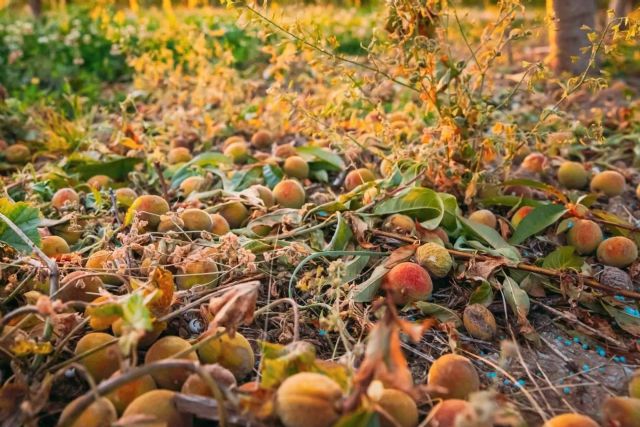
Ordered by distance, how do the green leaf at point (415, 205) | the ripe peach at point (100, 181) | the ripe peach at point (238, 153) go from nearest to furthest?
1. the green leaf at point (415, 205)
2. the ripe peach at point (100, 181)
3. the ripe peach at point (238, 153)

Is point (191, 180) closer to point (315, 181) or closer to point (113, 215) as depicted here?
point (113, 215)

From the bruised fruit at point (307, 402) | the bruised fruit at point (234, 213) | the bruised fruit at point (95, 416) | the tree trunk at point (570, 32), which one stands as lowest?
the bruised fruit at point (234, 213)

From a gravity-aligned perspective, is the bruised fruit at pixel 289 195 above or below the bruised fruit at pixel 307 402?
below

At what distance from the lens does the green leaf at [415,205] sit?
1.94 meters

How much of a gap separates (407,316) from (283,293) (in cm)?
34

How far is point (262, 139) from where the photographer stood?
2938mm

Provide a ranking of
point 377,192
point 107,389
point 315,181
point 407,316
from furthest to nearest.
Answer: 1. point 315,181
2. point 377,192
3. point 407,316
4. point 107,389

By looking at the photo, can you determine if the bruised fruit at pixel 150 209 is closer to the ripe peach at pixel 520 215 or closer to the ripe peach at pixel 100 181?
the ripe peach at pixel 100 181

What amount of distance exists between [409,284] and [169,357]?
0.64m

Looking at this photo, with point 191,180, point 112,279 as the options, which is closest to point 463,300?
point 112,279

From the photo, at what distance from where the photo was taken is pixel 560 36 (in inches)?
146

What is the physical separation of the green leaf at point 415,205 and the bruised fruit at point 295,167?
0.58 m

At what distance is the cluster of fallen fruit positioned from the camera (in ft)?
3.61

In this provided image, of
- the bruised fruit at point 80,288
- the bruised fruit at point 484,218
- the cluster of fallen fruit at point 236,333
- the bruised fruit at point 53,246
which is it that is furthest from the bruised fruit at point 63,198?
the bruised fruit at point 484,218
